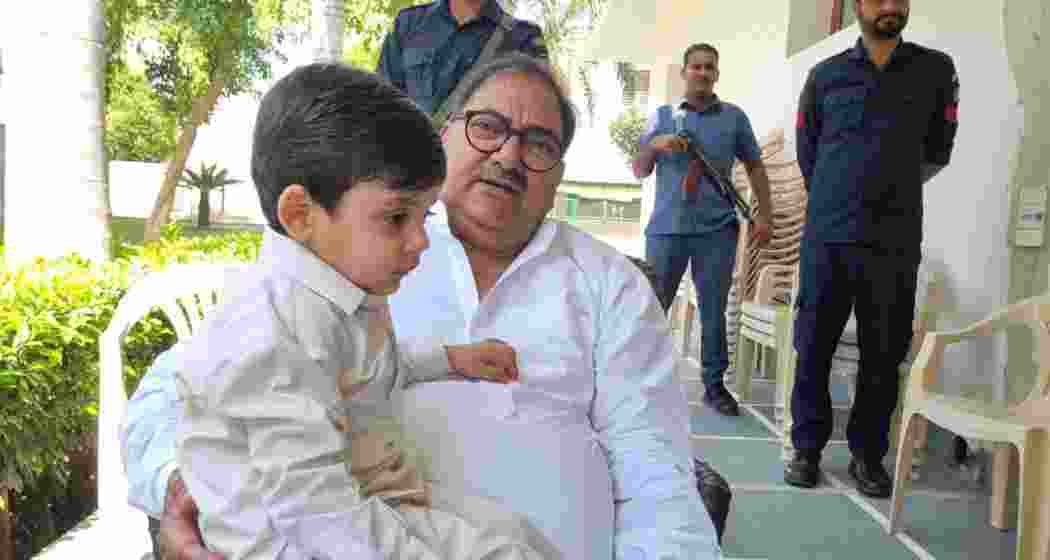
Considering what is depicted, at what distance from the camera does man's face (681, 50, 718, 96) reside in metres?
4.32

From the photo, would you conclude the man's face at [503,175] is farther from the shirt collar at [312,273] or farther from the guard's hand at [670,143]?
the guard's hand at [670,143]

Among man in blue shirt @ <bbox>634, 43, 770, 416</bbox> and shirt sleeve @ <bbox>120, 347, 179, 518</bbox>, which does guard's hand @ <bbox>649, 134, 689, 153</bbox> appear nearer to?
man in blue shirt @ <bbox>634, 43, 770, 416</bbox>

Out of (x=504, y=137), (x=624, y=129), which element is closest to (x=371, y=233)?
(x=504, y=137)

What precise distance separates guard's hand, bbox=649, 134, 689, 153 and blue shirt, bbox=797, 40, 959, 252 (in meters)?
1.03

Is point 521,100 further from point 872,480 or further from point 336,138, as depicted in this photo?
point 872,480

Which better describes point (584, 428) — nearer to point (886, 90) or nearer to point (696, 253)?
point (886, 90)

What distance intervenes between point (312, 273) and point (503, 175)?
0.58 metres

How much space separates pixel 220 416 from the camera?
0.94 m

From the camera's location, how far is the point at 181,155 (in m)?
10.7

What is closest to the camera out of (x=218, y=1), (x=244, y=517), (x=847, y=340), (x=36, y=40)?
(x=244, y=517)

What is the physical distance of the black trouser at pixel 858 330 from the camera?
3262 millimetres

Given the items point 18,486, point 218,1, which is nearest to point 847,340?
point 18,486

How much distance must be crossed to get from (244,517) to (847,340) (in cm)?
339

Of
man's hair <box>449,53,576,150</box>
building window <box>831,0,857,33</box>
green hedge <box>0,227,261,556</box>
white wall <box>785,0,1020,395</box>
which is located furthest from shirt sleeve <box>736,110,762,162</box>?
man's hair <box>449,53,576,150</box>
